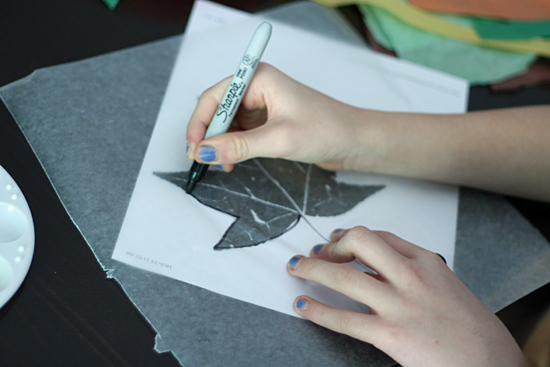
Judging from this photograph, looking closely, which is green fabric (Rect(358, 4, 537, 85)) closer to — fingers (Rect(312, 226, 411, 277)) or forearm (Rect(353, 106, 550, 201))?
forearm (Rect(353, 106, 550, 201))

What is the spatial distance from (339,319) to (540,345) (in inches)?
10.0

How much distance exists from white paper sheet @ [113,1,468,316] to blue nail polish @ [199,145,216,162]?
79 millimetres

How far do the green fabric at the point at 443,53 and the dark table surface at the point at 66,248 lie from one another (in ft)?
0.76

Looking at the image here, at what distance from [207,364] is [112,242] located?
0.57ft

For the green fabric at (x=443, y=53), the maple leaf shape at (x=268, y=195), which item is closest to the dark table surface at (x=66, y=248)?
the maple leaf shape at (x=268, y=195)

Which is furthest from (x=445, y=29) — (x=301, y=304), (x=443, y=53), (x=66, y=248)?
(x=66, y=248)

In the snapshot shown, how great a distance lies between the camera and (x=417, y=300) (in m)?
0.48

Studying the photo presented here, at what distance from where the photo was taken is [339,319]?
49 centimetres

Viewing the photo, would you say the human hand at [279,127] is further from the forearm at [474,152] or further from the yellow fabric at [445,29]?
the yellow fabric at [445,29]

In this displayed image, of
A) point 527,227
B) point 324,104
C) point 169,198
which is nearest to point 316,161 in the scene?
point 324,104

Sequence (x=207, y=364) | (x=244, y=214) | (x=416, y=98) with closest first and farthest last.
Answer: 1. (x=207, y=364)
2. (x=244, y=214)
3. (x=416, y=98)

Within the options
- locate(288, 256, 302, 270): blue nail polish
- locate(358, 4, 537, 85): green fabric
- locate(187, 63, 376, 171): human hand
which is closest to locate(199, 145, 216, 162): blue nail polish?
locate(187, 63, 376, 171): human hand

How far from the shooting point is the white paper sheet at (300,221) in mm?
532

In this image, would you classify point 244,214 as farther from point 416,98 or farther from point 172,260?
point 416,98
